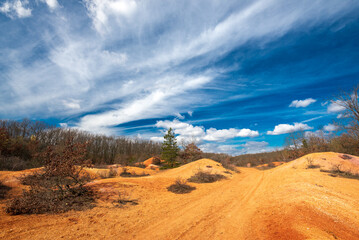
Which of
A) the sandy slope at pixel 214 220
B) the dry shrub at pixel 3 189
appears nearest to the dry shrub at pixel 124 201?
the sandy slope at pixel 214 220

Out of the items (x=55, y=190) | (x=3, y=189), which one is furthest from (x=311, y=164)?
(x=3, y=189)

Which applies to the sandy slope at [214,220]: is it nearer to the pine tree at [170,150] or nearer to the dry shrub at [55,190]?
the dry shrub at [55,190]

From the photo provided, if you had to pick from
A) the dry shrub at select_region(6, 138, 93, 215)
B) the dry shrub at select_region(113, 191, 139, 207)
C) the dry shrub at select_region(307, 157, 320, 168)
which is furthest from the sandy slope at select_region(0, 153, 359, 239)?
the dry shrub at select_region(307, 157, 320, 168)

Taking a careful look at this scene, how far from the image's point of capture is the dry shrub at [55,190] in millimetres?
5352

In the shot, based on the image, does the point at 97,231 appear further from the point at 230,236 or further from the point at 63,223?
the point at 230,236

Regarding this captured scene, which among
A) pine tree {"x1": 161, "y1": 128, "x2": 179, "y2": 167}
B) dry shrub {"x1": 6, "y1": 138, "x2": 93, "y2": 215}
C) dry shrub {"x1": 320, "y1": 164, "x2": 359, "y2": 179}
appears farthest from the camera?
pine tree {"x1": 161, "y1": 128, "x2": 179, "y2": 167}

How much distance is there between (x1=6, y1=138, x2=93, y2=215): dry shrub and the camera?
5.35 meters

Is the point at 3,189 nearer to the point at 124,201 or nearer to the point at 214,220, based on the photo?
the point at 124,201

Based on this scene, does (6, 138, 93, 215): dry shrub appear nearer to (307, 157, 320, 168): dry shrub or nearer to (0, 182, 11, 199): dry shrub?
(0, 182, 11, 199): dry shrub

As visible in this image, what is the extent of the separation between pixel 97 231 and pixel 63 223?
4.07 feet

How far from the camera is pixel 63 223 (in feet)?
15.4

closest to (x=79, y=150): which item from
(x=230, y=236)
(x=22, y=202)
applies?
(x=22, y=202)

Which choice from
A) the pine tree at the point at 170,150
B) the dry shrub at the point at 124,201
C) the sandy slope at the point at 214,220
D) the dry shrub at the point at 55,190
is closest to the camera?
the sandy slope at the point at 214,220

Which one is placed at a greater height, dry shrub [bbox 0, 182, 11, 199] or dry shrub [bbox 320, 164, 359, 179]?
dry shrub [bbox 0, 182, 11, 199]
